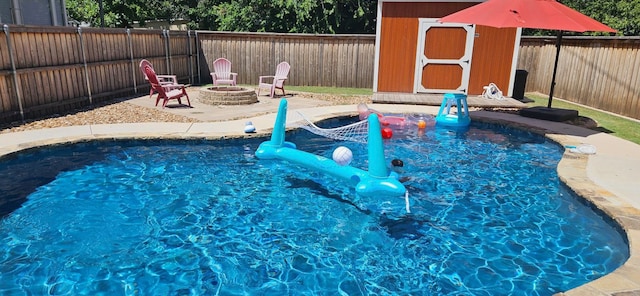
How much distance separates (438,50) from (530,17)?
15.8ft

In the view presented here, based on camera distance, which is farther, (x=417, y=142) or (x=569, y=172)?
(x=417, y=142)

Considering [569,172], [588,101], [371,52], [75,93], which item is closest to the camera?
[569,172]

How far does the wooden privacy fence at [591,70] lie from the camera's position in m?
9.05

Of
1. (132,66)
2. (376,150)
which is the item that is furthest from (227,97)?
(376,150)

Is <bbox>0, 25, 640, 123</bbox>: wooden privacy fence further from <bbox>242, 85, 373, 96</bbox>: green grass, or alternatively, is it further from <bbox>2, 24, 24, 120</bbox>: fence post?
<bbox>242, 85, 373, 96</bbox>: green grass

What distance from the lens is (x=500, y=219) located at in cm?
468

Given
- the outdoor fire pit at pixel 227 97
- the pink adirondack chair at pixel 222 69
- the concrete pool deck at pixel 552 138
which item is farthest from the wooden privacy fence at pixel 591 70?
the pink adirondack chair at pixel 222 69

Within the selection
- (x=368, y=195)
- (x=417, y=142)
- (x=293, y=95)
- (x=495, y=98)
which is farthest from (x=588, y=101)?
(x=368, y=195)

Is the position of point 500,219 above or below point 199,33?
below

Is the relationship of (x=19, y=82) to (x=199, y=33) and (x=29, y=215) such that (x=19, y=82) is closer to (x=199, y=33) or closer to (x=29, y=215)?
(x=29, y=215)

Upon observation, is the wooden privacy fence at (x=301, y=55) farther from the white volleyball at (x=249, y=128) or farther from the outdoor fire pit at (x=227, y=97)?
the white volleyball at (x=249, y=128)

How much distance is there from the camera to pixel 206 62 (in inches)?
569

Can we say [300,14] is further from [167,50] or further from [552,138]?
[552,138]

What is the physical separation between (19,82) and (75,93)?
1603 mm
